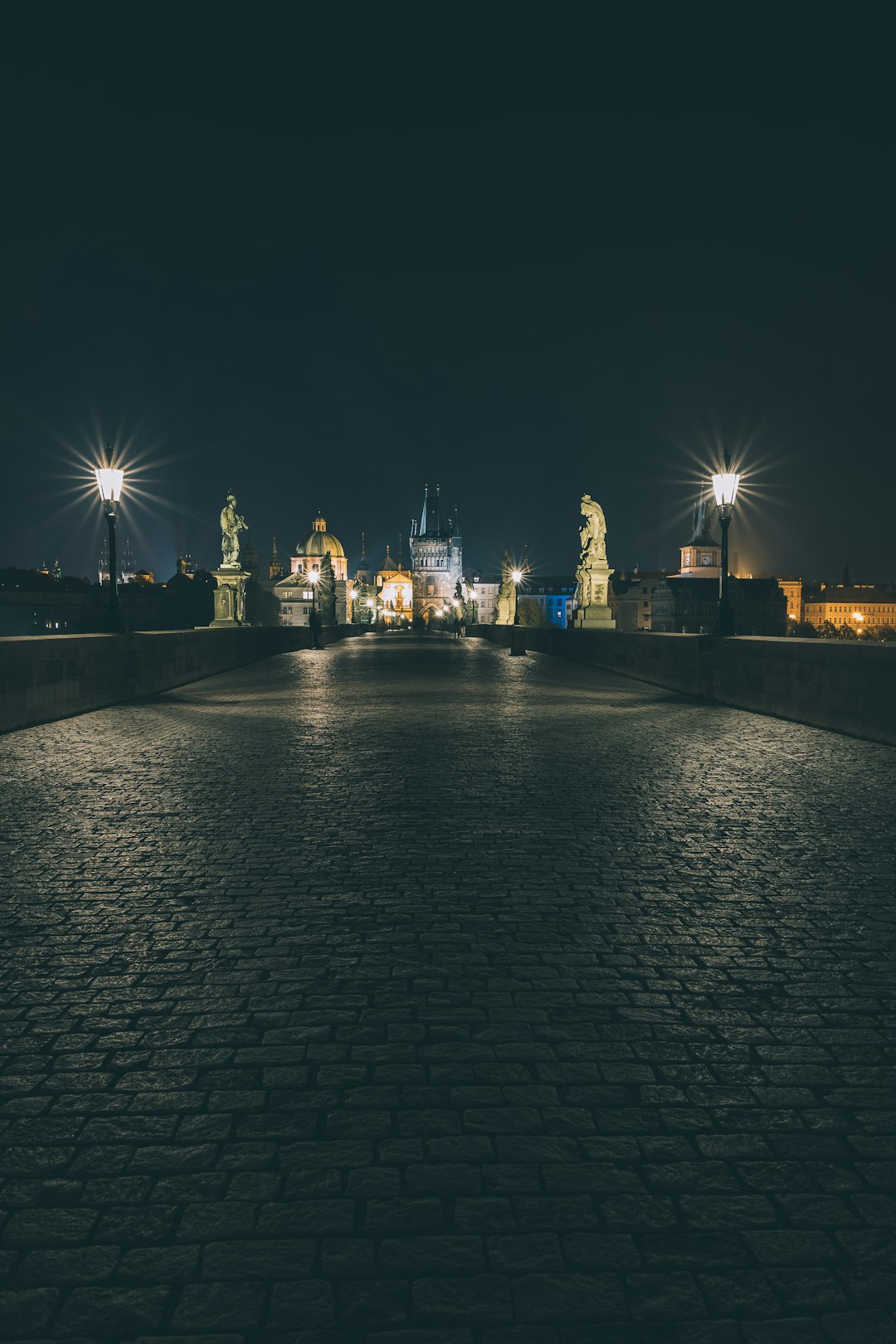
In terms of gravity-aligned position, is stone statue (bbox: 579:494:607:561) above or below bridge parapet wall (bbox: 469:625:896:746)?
above

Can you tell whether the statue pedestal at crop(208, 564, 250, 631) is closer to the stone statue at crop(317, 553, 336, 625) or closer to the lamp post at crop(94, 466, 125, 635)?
the lamp post at crop(94, 466, 125, 635)

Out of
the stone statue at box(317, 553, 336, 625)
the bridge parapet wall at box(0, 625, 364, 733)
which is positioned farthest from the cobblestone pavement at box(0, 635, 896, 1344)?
Result: the stone statue at box(317, 553, 336, 625)

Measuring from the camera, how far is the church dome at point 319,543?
169350mm

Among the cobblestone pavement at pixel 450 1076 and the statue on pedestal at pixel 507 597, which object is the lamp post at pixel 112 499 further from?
the statue on pedestal at pixel 507 597

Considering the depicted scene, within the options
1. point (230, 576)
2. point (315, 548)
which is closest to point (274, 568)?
point (315, 548)

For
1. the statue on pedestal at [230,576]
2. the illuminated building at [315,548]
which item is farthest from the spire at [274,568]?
the statue on pedestal at [230,576]

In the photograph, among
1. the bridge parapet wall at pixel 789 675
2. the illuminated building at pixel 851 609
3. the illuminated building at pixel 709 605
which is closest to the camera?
the bridge parapet wall at pixel 789 675

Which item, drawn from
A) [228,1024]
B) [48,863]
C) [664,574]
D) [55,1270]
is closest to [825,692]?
[48,863]

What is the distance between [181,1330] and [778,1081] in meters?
2.04

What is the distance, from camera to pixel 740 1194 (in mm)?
2721

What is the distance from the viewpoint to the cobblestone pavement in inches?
93.0

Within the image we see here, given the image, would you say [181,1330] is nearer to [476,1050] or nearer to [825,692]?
[476,1050]

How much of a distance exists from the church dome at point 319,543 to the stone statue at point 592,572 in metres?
133

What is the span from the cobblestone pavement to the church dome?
533ft
